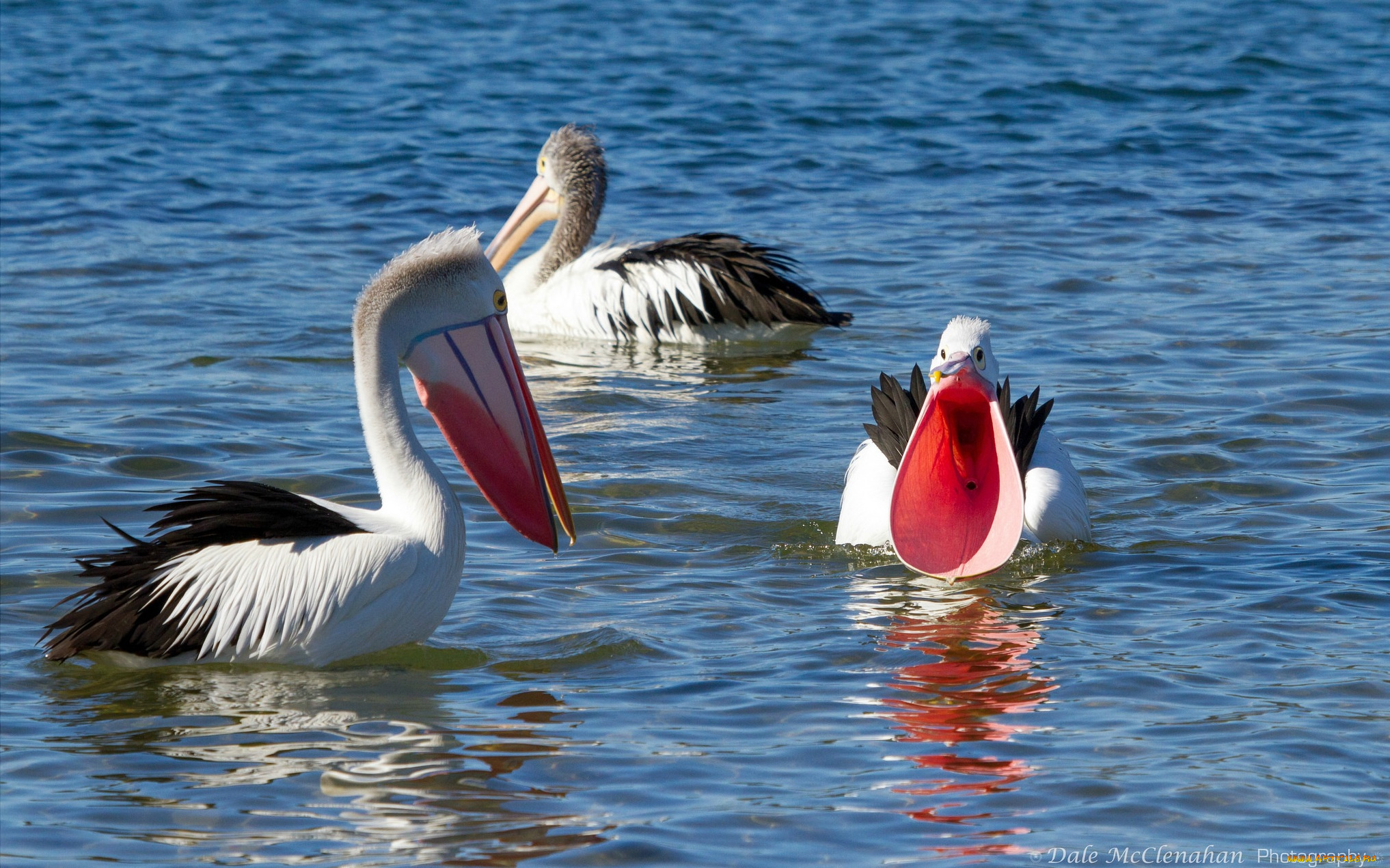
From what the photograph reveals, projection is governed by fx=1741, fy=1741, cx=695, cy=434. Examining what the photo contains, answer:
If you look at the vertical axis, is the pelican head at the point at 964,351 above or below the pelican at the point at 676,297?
above

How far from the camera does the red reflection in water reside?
372 centimetres

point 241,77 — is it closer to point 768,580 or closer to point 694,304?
point 694,304

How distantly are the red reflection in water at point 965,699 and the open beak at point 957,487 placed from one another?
0.17 m

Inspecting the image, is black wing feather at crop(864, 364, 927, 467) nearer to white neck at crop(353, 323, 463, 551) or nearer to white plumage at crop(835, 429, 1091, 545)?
white plumage at crop(835, 429, 1091, 545)

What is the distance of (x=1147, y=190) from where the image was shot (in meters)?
11.9

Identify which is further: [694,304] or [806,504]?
[694,304]

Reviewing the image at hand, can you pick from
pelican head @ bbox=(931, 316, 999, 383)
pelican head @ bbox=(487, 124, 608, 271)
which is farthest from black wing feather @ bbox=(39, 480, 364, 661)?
pelican head @ bbox=(487, 124, 608, 271)

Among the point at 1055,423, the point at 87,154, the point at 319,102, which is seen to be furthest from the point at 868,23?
the point at 1055,423

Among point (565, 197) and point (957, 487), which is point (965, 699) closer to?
point (957, 487)

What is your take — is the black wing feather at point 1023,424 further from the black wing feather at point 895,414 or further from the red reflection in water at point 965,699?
the red reflection in water at point 965,699

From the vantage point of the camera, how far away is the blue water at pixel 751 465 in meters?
3.68

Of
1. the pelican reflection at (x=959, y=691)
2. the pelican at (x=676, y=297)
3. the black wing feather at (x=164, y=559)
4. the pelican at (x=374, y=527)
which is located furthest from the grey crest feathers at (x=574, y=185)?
the black wing feather at (x=164, y=559)

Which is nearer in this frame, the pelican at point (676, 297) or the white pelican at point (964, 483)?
the white pelican at point (964, 483)

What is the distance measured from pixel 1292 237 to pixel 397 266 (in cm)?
734
